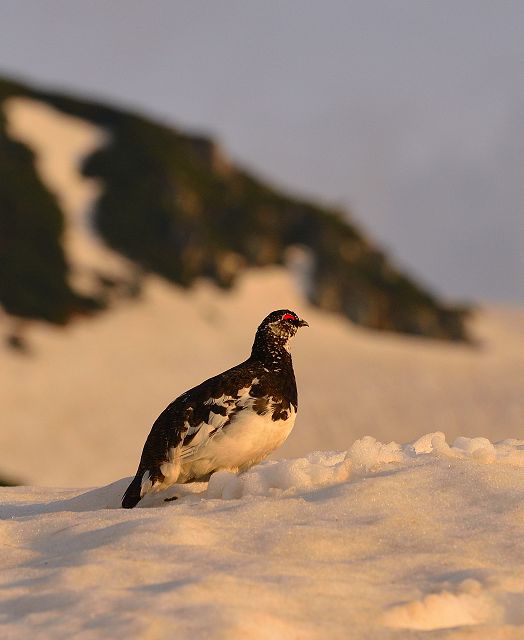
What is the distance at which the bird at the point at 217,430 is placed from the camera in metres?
7.82

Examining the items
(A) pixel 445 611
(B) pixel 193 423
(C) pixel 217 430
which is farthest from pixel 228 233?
(A) pixel 445 611

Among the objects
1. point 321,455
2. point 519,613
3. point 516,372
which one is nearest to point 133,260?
point 516,372

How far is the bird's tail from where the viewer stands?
782cm

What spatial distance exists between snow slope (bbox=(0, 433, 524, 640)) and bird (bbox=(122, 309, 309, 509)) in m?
0.23

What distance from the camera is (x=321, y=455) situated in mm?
8172

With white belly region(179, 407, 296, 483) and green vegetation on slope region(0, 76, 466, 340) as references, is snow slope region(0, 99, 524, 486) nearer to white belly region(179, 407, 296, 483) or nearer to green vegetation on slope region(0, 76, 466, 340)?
green vegetation on slope region(0, 76, 466, 340)

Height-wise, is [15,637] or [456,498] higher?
[456,498]

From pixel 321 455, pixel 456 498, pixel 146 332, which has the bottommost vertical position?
pixel 456 498

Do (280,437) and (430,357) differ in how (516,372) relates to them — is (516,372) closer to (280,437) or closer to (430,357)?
(430,357)

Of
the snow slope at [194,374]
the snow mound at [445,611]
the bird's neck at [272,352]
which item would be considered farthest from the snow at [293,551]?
the snow slope at [194,374]

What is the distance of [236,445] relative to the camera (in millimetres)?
7809

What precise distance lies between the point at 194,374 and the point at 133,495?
26.8 m

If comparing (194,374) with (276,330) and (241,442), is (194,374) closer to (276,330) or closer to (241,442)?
(276,330)

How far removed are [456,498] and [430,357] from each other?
3249 cm
